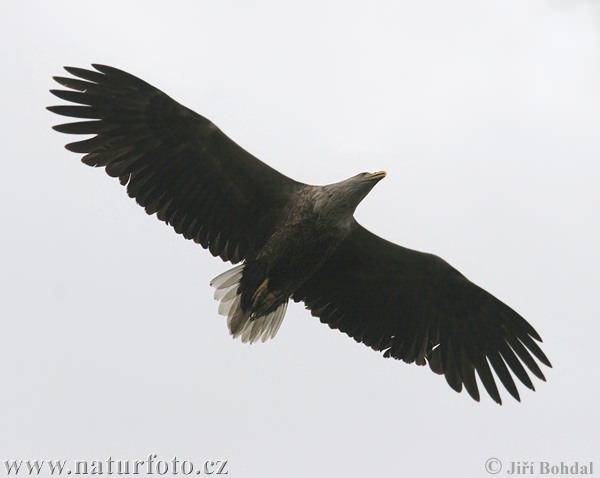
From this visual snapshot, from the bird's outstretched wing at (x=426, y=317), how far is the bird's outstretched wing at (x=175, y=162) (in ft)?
3.27

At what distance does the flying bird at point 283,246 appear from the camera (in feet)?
35.8

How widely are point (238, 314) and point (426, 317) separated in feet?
6.32

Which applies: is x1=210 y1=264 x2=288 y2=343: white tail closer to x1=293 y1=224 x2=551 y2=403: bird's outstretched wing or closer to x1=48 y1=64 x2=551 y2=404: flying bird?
x1=48 y1=64 x2=551 y2=404: flying bird

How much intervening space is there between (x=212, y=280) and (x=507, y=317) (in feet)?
9.84

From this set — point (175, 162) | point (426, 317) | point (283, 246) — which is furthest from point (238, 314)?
point (426, 317)

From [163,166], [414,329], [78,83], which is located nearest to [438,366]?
[414,329]

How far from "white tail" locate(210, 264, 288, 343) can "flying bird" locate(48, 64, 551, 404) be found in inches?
0.5

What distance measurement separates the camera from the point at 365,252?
11742mm

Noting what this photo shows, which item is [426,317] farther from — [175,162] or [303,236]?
[175,162]

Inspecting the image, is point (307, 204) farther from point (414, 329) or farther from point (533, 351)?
point (533, 351)

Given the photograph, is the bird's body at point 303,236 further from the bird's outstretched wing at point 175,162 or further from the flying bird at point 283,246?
the bird's outstretched wing at point 175,162

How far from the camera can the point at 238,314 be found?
38.3 ft

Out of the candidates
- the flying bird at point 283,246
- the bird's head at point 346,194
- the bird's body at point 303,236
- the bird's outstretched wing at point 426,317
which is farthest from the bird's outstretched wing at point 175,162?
the bird's outstretched wing at point 426,317

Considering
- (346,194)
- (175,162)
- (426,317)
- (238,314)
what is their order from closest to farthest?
(346,194)
(175,162)
(238,314)
(426,317)
